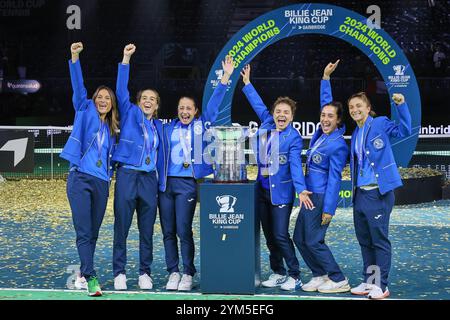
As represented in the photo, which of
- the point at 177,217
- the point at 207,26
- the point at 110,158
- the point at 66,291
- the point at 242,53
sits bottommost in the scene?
the point at 66,291

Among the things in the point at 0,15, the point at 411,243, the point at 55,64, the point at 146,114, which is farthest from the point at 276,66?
the point at 146,114

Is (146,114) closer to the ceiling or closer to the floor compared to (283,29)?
closer to the floor

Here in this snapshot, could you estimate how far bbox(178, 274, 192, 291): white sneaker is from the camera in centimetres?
645

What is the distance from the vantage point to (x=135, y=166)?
6352 millimetres

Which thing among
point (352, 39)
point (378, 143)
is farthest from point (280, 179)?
point (352, 39)

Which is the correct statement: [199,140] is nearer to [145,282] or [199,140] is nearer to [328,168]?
[328,168]

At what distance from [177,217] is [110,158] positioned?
696mm

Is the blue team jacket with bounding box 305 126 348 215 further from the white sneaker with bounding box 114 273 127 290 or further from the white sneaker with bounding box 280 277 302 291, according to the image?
the white sneaker with bounding box 114 273 127 290

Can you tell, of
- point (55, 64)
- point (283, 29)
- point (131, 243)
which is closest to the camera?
point (131, 243)

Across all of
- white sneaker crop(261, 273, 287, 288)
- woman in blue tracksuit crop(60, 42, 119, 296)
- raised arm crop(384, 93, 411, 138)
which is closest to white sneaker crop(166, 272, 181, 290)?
woman in blue tracksuit crop(60, 42, 119, 296)

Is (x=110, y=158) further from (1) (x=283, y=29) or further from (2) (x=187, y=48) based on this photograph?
(2) (x=187, y=48)

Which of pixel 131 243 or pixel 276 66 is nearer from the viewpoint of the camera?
pixel 131 243

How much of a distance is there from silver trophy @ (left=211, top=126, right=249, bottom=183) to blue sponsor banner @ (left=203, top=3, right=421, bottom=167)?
4.52m

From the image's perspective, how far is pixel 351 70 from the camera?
17641 mm
